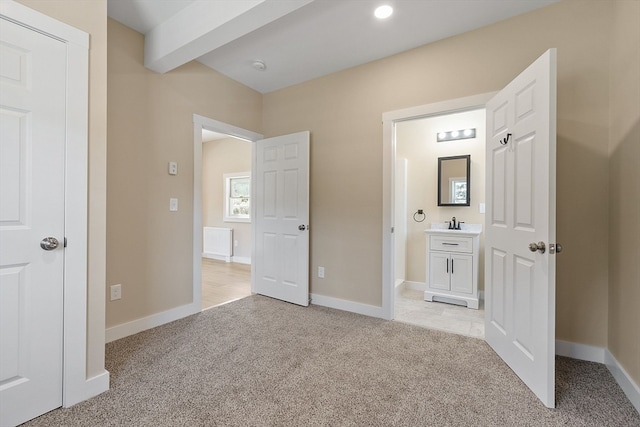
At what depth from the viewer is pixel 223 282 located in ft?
14.3

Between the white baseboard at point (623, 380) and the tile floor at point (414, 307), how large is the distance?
0.78m

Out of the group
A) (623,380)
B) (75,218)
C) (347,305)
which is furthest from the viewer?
(347,305)

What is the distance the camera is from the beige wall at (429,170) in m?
3.66

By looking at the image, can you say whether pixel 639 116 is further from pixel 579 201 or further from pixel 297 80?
pixel 297 80

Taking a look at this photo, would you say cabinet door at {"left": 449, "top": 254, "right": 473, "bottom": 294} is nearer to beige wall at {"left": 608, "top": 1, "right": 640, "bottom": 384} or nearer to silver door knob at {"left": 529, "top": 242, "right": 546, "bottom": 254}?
beige wall at {"left": 608, "top": 1, "right": 640, "bottom": 384}

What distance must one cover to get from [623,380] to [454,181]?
2.50 metres

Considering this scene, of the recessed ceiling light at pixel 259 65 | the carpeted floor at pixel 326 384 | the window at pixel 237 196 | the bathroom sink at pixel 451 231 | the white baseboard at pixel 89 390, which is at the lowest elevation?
the carpeted floor at pixel 326 384

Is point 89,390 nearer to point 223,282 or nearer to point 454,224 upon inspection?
point 223,282

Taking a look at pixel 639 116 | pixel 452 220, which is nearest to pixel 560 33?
pixel 639 116

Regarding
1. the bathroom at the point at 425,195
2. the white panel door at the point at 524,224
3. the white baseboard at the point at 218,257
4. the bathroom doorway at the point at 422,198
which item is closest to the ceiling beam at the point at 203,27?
the white panel door at the point at 524,224

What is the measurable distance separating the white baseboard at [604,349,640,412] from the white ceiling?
2.56 metres

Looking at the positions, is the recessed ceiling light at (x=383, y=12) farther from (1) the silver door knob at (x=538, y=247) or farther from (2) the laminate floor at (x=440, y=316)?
(2) the laminate floor at (x=440, y=316)

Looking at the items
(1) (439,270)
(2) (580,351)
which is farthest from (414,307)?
(2) (580,351)

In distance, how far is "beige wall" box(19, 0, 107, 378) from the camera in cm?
164
